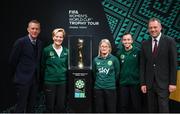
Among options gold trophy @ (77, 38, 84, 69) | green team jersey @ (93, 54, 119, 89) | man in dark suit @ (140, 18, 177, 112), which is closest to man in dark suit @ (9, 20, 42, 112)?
gold trophy @ (77, 38, 84, 69)

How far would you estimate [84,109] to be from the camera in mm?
5715

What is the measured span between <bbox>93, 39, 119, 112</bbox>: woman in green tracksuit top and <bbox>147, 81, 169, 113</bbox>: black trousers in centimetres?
72

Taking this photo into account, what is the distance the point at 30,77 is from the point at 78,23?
1392 mm

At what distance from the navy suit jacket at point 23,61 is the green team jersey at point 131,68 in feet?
4.82

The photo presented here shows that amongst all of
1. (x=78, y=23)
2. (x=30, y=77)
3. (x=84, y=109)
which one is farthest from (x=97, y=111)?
(x=78, y=23)

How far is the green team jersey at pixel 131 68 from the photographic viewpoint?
5543mm

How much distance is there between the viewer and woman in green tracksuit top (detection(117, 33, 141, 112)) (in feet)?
18.1

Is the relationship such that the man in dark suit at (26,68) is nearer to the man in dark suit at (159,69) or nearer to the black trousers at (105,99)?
the black trousers at (105,99)

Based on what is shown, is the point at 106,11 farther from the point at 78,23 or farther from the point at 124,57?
the point at 124,57

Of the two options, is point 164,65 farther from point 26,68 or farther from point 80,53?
point 26,68

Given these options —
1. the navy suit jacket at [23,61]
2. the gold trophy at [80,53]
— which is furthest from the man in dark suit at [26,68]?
the gold trophy at [80,53]

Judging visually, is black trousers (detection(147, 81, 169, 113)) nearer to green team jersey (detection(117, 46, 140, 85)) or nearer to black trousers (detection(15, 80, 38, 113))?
green team jersey (detection(117, 46, 140, 85))

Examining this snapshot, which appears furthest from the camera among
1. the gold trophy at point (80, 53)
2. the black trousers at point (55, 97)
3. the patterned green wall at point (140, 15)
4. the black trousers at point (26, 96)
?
the patterned green wall at point (140, 15)

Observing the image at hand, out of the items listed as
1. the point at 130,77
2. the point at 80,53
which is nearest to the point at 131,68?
the point at 130,77
